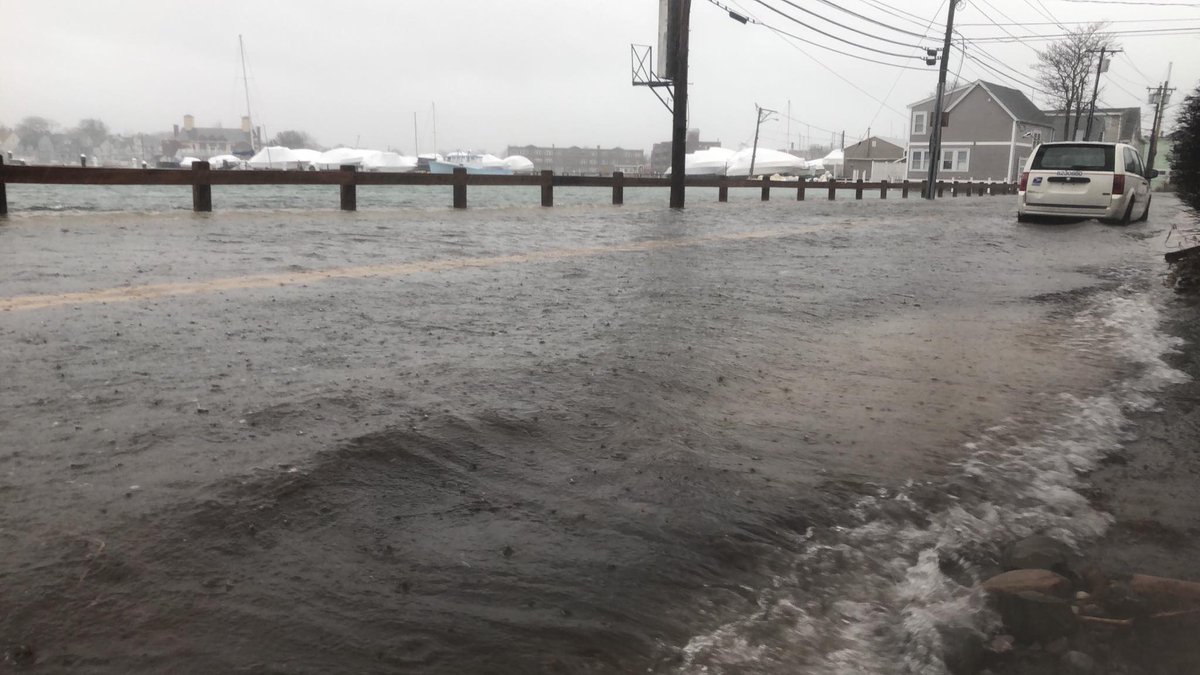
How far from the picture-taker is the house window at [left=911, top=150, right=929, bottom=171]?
6750cm

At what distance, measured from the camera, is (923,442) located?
10.6 ft

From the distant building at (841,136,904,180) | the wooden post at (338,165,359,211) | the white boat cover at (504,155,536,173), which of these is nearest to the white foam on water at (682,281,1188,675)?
the wooden post at (338,165,359,211)

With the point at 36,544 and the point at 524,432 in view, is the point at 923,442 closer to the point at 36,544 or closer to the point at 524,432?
the point at 524,432

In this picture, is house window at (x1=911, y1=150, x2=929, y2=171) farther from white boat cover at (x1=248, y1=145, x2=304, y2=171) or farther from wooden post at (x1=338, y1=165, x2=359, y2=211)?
white boat cover at (x1=248, y1=145, x2=304, y2=171)

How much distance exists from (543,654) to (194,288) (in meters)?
4.89

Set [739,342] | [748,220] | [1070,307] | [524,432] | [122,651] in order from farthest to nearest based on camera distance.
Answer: [748,220] < [1070,307] < [739,342] < [524,432] < [122,651]

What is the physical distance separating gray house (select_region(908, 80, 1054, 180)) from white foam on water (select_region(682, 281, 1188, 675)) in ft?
215

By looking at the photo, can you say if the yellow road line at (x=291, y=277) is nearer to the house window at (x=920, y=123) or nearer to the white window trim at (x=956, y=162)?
the white window trim at (x=956, y=162)

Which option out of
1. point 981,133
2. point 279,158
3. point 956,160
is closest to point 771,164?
point 956,160

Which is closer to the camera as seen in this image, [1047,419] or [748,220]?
[1047,419]

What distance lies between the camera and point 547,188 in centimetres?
1936

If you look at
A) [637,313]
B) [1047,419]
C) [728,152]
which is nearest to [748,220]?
[637,313]

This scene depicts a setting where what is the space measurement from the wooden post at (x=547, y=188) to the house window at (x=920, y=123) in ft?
183

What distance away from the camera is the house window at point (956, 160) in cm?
6594
